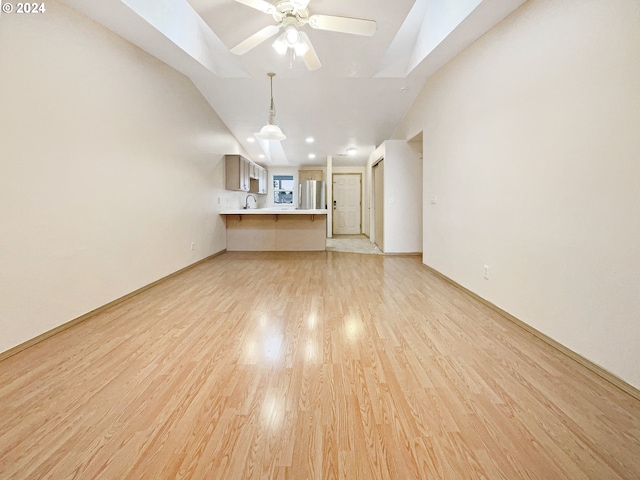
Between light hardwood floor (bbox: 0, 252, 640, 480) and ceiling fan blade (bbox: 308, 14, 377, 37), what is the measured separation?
245 centimetres

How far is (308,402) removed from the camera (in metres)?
1.46

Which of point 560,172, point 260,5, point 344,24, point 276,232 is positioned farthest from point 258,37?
point 276,232

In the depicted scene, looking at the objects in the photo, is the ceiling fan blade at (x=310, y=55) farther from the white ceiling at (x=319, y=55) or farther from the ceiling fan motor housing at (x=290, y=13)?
the white ceiling at (x=319, y=55)

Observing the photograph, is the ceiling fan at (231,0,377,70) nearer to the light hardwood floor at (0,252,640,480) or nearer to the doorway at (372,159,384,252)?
the light hardwood floor at (0,252,640,480)

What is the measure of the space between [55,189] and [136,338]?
4.14 feet

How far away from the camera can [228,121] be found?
6051 millimetres

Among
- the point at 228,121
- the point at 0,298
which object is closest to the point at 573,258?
the point at 0,298

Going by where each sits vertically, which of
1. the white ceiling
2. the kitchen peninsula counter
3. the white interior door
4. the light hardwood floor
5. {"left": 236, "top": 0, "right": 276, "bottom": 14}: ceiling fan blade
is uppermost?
the white ceiling

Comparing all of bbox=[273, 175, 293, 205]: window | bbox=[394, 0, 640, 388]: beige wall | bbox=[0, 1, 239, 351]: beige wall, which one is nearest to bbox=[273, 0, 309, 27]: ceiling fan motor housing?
bbox=[0, 1, 239, 351]: beige wall

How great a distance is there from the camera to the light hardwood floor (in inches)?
43.5

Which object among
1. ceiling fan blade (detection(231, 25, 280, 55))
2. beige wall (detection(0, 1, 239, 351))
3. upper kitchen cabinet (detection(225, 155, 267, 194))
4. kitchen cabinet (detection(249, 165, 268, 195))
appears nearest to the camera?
beige wall (detection(0, 1, 239, 351))

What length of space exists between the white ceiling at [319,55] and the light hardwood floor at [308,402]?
2.67 metres

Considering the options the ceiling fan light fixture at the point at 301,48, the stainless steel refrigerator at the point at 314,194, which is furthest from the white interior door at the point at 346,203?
the ceiling fan light fixture at the point at 301,48

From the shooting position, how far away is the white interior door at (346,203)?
9.88 m
